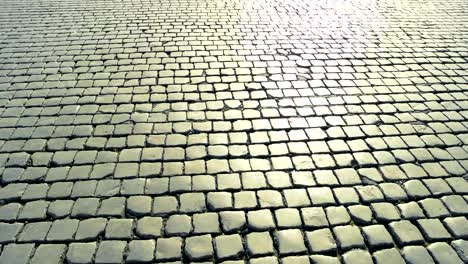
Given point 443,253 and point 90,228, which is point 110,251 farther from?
point 443,253

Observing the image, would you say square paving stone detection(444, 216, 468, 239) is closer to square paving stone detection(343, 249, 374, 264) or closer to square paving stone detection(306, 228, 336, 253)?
square paving stone detection(343, 249, 374, 264)

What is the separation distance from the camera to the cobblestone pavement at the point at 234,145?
296 centimetres

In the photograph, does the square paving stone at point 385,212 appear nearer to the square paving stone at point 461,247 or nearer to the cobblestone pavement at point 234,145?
the cobblestone pavement at point 234,145

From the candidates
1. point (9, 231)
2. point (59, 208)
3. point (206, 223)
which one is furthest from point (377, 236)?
point (9, 231)

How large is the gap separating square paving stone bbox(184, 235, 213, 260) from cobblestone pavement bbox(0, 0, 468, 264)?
11mm

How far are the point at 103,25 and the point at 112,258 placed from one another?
591cm

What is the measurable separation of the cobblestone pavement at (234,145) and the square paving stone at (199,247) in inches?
0.4

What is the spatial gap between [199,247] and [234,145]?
4.54ft

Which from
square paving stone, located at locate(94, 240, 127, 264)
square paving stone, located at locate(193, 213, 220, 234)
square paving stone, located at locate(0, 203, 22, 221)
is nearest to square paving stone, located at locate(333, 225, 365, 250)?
square paving stone, located at locate(193, 213, 220, 234)

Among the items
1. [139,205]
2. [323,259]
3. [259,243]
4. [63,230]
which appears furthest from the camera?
[139,205]

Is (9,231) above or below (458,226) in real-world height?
below

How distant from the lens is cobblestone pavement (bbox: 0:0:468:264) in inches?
117

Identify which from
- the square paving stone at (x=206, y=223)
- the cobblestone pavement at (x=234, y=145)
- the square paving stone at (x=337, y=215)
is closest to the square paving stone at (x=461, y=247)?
the cobblestone pavement at (x=234, y=145)

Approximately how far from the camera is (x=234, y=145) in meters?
4.01
